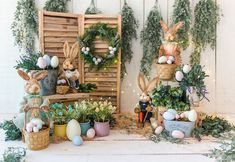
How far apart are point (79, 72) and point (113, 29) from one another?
1.51ft

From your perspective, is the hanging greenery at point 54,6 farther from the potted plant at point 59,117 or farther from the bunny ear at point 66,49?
the potted plant at point 59,117

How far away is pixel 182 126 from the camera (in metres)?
2.23

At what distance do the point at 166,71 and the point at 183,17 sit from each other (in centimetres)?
57

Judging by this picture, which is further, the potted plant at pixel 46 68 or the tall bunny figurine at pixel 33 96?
the potted plant at pixel 46 68

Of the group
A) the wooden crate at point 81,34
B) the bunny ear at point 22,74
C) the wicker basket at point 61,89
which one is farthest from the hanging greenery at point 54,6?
the bunny ear at point 22,74

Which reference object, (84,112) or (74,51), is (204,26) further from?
(84,112)

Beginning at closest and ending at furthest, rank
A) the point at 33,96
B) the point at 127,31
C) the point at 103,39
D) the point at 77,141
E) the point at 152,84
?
the point at 77,141, the point at 33,96, the point at 152,84, the point at 103,39, the point at 127,31

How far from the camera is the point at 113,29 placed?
2.63 meters

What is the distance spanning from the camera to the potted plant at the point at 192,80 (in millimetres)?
2271

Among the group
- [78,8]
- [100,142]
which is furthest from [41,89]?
[78,8]

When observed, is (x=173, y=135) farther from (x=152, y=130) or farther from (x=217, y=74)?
(x=217, y=74)

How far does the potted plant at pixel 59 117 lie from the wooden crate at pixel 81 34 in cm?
48

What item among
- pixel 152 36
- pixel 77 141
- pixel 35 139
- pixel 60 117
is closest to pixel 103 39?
pixel 152 36

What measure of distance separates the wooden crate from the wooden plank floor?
23.2 inches
